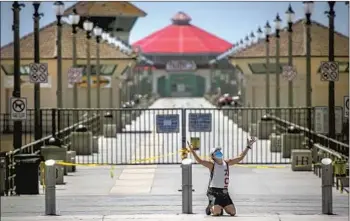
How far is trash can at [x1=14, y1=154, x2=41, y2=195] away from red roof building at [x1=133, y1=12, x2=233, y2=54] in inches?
3227

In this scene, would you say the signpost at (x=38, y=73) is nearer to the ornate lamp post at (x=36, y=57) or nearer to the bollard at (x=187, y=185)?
the ornate lamp post at (x=36, y=57)

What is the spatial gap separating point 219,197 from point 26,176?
16.2ft

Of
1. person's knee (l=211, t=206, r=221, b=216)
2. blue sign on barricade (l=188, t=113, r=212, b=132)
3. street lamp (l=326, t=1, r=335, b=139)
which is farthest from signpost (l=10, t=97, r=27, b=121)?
street lamp (l=326, t=1, r=335, b=139)

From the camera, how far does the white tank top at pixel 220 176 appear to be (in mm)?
11773

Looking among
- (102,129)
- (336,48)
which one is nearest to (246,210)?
(336,48)

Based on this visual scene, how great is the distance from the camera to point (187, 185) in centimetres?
1269

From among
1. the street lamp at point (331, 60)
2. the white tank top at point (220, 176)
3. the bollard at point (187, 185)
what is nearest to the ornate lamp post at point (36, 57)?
the street lamp at point (331, 60)

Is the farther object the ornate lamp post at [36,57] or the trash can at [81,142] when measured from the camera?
the trash can at [81,142]

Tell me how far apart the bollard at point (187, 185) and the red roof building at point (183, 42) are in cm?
8489

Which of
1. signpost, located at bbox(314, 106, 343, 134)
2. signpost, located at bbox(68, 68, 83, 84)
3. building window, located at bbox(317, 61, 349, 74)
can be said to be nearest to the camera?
signpost, located at bbox(314, 106, 343, 134)

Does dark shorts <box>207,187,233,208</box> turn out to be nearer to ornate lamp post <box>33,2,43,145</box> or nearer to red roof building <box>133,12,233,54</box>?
ornate lamp post <box>33,2,43,145</box>

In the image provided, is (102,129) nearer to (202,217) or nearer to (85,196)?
(85,196)

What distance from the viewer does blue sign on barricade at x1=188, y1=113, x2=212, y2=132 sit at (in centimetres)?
1723

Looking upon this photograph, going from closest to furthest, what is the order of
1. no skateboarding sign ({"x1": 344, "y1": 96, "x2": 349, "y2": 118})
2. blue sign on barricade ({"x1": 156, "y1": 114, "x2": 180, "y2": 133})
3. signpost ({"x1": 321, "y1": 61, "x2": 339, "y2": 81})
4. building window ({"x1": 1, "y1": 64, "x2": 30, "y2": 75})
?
no skateboarding sign ({"x1": 344, "y1": 96, "x2": 349, "y2": 118})
blue sign on barricade ({"x1": 156, "y1": 114, "x2": 180, "y2": 133})
signpost ({"x1": 321, "y1": 61, "x2": 339, "y2": 81})
building window ({"x1": 1, "y1": 64, "x2": 30, "y2": 75})
